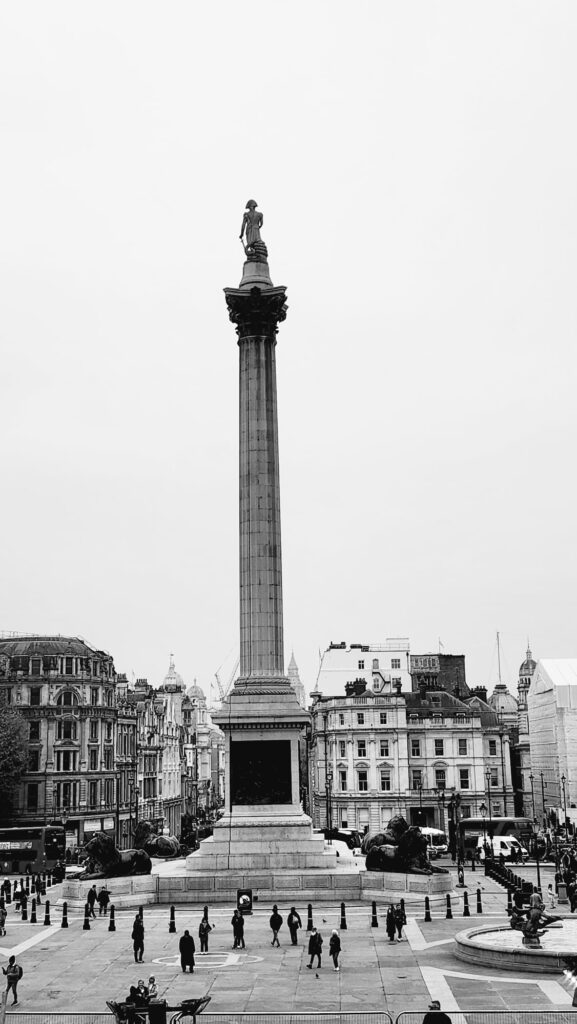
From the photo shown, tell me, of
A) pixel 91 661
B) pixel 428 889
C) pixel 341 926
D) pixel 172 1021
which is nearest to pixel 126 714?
pixel 91 661

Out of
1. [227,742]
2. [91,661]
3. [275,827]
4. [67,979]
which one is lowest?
[67,979]

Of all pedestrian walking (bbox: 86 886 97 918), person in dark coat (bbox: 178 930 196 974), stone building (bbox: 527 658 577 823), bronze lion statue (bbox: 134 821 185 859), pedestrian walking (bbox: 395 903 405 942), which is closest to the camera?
person in dark coat (bbox: 178 930 196 974)

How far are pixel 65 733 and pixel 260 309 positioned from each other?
1821 inches

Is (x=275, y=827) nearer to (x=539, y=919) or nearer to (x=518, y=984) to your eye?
(x=539, y=919)

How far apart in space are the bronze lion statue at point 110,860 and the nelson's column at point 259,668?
2424 mm

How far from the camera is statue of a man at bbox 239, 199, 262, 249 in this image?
6172 centimetres

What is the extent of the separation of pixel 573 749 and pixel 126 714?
1658 inches

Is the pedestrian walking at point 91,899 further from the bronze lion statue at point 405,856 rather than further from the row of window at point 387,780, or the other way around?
the row of window at point 387,780

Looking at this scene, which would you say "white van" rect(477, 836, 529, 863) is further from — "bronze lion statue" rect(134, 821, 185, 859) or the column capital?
the column capital

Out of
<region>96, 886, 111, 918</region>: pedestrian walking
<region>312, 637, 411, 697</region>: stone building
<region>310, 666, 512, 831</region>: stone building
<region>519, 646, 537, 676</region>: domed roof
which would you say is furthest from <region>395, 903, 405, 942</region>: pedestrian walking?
<region>519, 646, 537, 676</region>: domed roof

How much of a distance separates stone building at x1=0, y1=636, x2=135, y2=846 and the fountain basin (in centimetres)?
5962

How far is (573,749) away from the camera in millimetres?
100062

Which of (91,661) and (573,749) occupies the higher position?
(91,661)

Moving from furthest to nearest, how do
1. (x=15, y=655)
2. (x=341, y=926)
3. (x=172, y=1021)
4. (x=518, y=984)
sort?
(x=15, y=655), (x=341, y=926), (x=518, y=984), (x=172, y=1021)
